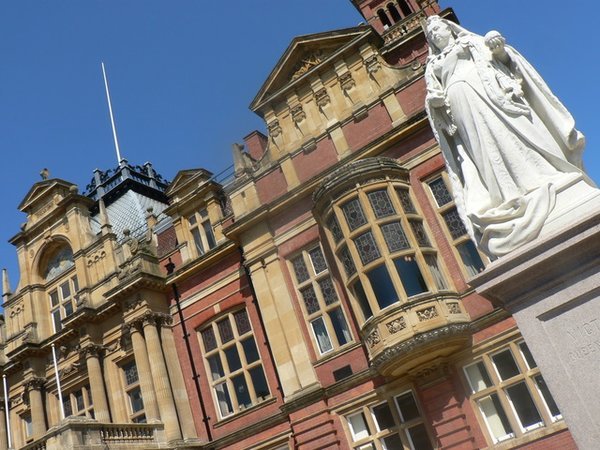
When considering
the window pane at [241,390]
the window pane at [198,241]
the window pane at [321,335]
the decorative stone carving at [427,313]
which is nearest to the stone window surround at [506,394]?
the decorative stone carving at [427,313]

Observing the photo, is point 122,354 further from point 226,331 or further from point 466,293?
point 466,293

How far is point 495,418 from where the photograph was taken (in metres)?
14.3

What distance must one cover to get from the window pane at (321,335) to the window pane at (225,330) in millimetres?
3685

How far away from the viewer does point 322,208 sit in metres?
17.4

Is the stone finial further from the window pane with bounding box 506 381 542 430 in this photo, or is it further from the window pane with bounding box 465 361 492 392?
the window pane with bounding box 506 381 542 430

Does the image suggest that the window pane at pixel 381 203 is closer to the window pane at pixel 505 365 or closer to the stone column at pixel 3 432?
the window pane at pixel 505 365

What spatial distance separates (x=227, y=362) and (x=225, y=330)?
112 centimetres

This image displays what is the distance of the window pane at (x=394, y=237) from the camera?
1570cm

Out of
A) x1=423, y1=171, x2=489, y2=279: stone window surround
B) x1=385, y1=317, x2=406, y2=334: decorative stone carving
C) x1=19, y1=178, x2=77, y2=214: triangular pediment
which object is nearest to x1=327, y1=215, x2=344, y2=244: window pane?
x1=423, y1=171, x2=489, y2=279: stone window surround

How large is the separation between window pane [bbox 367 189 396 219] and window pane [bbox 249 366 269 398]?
22.5ft

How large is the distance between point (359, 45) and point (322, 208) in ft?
20.7

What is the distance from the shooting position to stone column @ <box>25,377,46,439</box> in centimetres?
2262

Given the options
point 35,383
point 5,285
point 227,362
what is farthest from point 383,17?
point 35,383

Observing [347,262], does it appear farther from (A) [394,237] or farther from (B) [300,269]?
(B) [300,269]
